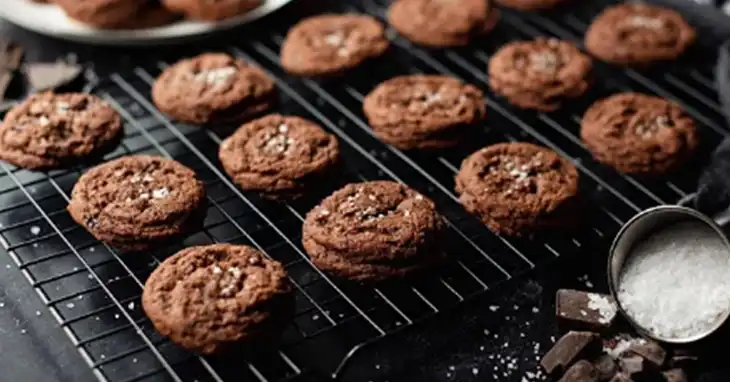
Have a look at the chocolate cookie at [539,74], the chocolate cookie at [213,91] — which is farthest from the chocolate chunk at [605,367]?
the chocolate cookie at [213,91]

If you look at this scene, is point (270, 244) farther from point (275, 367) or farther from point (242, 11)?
point (242, 11)

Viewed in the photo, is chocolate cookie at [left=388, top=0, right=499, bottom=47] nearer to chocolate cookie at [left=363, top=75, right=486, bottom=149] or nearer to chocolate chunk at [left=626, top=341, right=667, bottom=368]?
chocolate cookie at [left=363, top=75, right=486, bottom=149]

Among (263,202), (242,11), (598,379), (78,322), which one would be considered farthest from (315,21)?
(598,379)

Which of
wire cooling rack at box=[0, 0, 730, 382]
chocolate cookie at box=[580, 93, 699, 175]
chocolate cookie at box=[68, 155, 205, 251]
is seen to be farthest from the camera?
chocolate cookie at box=[580, 93, 699, 175]

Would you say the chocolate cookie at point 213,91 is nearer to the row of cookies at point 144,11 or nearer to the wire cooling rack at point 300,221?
the wire cooling rack at point 300,221

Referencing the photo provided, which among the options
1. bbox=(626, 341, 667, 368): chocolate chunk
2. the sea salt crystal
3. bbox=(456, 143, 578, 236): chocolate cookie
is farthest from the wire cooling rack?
bbox=(626, 341, 667, 368): chocolate chunk

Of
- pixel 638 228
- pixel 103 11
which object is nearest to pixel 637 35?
pixel 638 228

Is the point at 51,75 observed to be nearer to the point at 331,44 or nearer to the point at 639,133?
the point at 331,44
